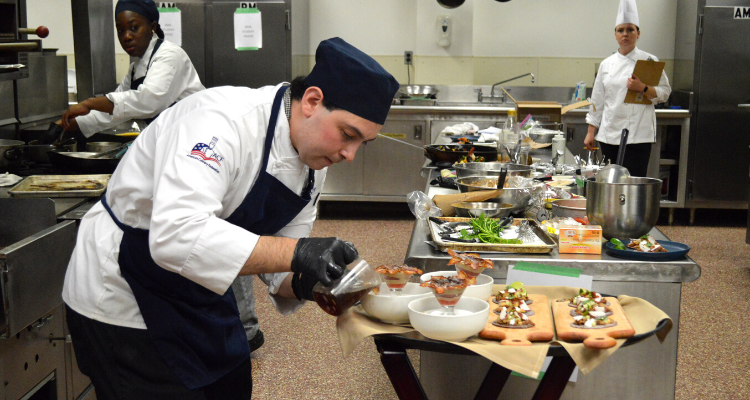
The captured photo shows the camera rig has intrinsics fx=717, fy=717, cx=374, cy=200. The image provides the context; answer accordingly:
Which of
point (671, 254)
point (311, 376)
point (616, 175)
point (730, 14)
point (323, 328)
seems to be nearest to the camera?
point (671, 254)

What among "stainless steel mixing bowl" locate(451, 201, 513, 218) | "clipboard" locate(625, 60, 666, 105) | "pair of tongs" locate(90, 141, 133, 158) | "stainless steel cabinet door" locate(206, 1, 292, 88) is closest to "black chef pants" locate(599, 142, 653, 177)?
"clipboard" locate(625, 60, 666, 105)

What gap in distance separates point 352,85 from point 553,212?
1279mm

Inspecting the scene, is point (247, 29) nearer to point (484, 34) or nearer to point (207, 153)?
point (484, 34)

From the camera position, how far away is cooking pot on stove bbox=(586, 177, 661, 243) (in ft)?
6.74

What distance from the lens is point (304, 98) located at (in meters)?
1.46

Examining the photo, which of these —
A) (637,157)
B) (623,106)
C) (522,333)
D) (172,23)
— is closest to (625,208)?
(522,333)

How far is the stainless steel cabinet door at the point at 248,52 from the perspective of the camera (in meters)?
5.85

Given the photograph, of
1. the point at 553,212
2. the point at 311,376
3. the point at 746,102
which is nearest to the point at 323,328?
the point at 311,376

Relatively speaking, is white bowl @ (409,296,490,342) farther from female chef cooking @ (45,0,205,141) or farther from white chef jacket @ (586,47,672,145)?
white chef jacket @ (586,47,672,145)

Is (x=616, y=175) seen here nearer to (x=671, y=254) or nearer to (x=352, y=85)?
(x=671, y=254)

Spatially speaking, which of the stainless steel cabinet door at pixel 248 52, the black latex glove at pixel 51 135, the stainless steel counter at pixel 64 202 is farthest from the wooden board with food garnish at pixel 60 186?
the stainless steel cabinet door at pixel 248 52

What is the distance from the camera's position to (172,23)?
235 inches

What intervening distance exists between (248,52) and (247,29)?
0.18 m

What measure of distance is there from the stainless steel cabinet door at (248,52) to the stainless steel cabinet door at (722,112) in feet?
11.1
